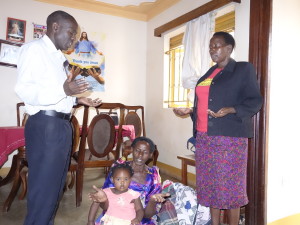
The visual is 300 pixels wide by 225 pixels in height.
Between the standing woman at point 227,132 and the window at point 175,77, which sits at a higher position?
the window at point 175,77

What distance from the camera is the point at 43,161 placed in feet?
3.82

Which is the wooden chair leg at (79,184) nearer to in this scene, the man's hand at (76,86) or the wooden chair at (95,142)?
the wooden chair at (95,142)

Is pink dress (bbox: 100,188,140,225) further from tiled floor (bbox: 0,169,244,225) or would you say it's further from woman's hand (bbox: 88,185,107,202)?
tiled floor (bbox: 0,169,244,225)

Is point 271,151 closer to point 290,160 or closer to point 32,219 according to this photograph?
point 290,160

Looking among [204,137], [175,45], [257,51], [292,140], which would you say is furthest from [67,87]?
[175,45]

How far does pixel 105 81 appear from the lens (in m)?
4.07

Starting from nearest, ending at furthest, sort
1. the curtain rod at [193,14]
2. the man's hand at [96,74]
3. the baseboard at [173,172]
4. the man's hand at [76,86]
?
the man's hand at [76,86], the curtain rod at [193,14], the baseboard at [173,172], the man's hand at [96,74]

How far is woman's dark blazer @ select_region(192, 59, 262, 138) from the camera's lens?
4.59ft

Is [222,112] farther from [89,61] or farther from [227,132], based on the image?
[89,61]

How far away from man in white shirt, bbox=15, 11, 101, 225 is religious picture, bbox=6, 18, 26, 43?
8.85 feet

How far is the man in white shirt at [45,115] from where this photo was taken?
1124 mm

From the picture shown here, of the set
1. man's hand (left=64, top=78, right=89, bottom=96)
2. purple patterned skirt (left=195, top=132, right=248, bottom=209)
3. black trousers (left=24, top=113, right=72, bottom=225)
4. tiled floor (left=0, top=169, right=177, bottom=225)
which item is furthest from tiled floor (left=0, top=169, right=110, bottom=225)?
man's hand (left=64, top=78, right=89, bottom=96)

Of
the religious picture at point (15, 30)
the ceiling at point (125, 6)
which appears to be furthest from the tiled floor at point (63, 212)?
the ceiling at point (125, 6)

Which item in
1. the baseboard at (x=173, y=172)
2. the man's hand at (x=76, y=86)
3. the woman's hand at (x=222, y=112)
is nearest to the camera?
the man's hand at (x=76, y=86)
